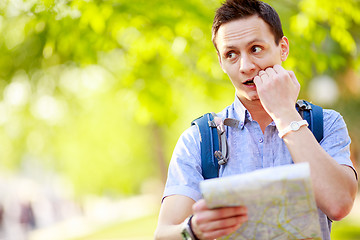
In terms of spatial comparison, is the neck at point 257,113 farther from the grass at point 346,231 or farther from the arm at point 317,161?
the grass at point 346,231

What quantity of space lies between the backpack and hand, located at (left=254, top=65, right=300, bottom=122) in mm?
105

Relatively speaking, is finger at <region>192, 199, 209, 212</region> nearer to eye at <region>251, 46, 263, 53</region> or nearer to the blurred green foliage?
eye at <region>251, 46, 263, 53</region>

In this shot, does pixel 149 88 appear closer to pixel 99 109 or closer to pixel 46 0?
pixel 46 0

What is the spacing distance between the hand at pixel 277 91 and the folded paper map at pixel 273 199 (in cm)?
42

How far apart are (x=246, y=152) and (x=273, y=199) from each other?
454 mm

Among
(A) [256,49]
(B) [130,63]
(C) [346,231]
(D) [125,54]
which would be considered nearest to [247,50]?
(A) [256,49]

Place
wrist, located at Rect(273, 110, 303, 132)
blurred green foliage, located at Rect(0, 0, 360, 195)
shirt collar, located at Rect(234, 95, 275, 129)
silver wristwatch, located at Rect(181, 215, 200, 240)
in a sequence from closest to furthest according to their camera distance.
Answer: silver wristwatch, located at Rect(181, 215, 200, 240) → wrist, located at Rect(273, 110, 303, 132) → shirt collar, located at Rect(234, 95, 275, 129) → blurred green foliage, located at Rect(0, 0, 360, 195)

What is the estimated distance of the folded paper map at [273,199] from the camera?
1.56 m

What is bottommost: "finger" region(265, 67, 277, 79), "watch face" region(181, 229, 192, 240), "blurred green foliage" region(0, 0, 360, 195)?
"watch face" region(181, 229, 192, 240)

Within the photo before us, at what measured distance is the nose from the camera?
205 centimetres

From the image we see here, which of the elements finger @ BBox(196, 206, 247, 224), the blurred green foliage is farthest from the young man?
the blurred green foliage

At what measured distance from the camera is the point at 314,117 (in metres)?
2.03

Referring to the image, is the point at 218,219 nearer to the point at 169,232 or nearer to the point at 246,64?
the point at 169,232

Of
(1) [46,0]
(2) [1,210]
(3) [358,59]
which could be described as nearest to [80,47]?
(1) [46,0]
